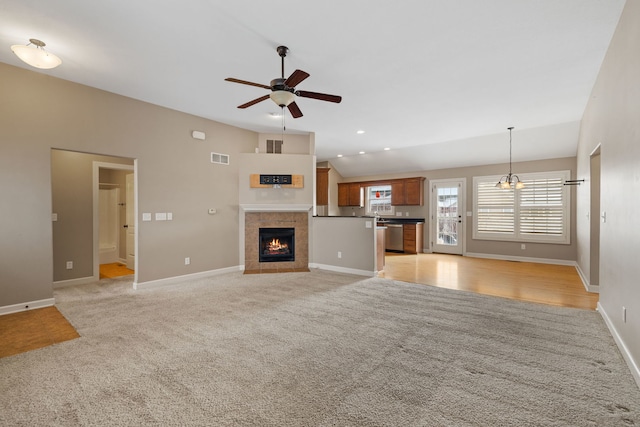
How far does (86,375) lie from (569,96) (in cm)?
667

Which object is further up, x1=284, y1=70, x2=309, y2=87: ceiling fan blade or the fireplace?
x1=284, y1=70, x2=309, y2=87: ceiling fan blade

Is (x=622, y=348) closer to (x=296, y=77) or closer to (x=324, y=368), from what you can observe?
(x=324, y=368)

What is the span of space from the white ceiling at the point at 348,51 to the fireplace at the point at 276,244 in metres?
2.37

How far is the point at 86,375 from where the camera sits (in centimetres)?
219

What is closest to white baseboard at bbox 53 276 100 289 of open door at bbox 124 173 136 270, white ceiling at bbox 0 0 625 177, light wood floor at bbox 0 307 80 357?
open door at bbox 124 173 136 270

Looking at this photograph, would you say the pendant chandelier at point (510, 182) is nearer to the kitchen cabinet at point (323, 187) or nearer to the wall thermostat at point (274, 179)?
the wall thermostat at point (274, 179)

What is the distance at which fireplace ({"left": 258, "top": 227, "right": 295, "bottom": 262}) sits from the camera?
6.25m

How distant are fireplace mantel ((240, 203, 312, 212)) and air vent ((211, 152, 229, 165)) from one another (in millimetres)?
948

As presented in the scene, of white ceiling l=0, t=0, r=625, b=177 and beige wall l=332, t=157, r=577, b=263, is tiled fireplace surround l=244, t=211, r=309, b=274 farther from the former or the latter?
beige wall l=332, t=157, r=577, b=263

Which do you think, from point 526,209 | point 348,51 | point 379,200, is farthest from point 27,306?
point 526,209

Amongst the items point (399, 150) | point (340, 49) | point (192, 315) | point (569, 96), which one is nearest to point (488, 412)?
point (192, 315)

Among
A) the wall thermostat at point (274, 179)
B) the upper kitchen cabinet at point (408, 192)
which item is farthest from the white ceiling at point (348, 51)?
the upper kitchen cabinet at point (408, 192)

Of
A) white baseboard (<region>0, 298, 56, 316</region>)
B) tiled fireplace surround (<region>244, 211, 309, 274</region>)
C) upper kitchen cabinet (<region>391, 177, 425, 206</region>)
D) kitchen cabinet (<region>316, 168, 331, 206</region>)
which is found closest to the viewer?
white baseboard (<region>0, 298, 56, 316</region>)

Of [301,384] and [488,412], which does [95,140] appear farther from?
[488,412]
